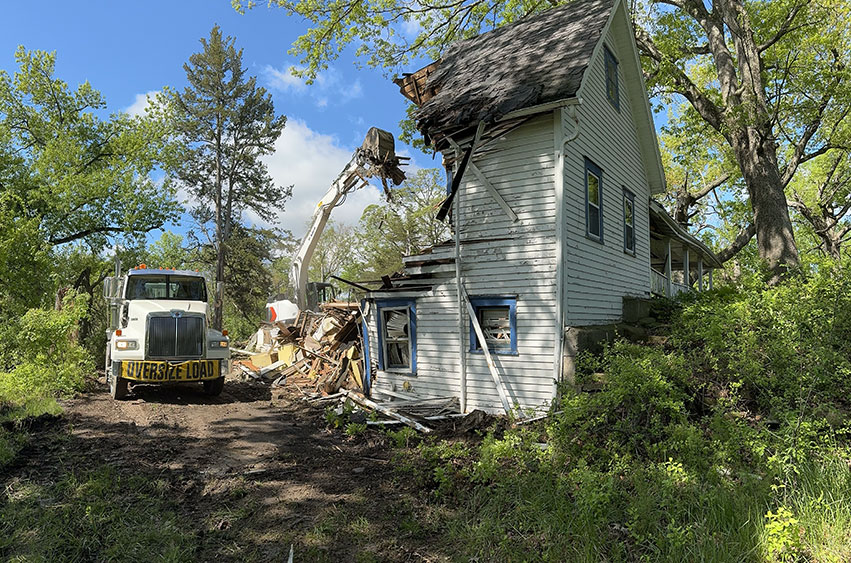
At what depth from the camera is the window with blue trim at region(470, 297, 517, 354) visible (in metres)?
9.97

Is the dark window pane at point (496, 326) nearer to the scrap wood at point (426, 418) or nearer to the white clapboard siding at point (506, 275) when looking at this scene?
the white clapboard siding at point (506, 275)

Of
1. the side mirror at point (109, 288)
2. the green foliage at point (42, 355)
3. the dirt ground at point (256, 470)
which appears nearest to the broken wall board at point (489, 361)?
the dirt ground at point (256, 470)

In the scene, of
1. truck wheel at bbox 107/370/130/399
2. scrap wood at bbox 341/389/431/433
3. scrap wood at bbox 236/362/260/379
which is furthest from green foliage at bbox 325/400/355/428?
scrap wood at bbox 236/362/260/379

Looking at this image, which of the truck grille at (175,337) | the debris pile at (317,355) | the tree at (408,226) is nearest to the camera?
the truck grille at (175,337)

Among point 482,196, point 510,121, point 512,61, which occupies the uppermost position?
point 512,61

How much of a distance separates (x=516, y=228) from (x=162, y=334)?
8532 millimetres

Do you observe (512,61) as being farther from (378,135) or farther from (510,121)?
(378,135)

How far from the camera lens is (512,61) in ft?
36.9

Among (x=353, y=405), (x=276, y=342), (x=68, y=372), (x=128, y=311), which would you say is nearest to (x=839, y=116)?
(x=353, y=405)

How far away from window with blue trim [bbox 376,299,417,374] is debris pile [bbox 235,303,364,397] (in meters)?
1.34

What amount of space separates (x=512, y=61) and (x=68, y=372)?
13.4m

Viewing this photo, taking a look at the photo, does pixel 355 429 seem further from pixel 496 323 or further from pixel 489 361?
pixel 496 323

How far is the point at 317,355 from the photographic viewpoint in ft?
48.2

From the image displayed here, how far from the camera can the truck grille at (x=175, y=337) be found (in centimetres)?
1142
